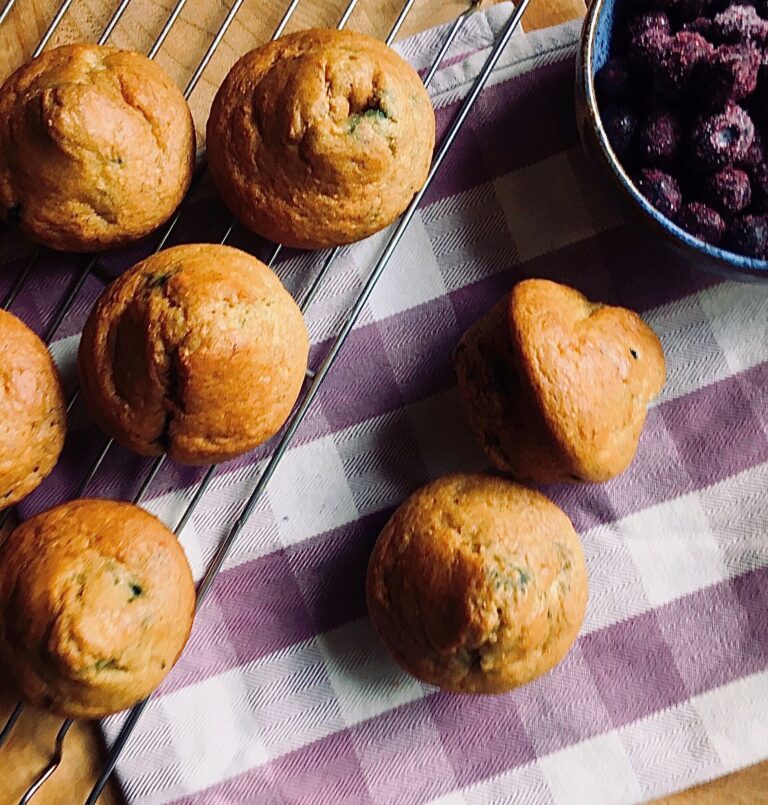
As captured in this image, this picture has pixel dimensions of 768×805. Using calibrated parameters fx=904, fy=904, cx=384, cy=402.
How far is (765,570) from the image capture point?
1.50 metres

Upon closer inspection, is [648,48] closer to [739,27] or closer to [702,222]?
[739,27]

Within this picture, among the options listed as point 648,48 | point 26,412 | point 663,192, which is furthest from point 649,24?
point 26,412

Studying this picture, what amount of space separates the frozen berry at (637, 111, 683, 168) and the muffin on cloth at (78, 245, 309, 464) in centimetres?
57

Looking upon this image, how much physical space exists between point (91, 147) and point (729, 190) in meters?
0.92

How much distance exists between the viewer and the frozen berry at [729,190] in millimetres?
1286

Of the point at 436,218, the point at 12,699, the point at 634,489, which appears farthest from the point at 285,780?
the point at 436,218

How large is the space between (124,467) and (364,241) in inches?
21.9

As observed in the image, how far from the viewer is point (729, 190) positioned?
1.29 m

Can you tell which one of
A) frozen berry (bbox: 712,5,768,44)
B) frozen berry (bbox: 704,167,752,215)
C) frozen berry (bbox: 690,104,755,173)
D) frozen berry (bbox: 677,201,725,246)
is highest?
frozen berry (bbox: 712,5,768,44)

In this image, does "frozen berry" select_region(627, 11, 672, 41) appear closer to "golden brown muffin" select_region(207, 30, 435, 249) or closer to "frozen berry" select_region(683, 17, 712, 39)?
"frozen berry" select_region(683, 17, 712, 39)

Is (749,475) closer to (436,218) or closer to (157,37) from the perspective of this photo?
(436,218)

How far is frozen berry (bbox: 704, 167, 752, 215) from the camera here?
129cm

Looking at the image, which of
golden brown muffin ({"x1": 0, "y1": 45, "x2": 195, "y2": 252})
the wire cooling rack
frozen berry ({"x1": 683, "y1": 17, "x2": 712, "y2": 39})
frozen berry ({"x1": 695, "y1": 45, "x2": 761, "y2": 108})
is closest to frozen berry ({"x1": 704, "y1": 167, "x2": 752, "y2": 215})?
frozen berry ({"x1": 695, "y1": 45, "x2": 761, "y2": 108})

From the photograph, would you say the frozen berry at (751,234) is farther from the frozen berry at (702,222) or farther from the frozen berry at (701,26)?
the frozen berry at (701,26)
